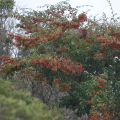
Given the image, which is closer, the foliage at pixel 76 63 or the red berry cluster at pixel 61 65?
the red berry cluster at pixel 61 65

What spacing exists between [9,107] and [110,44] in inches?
386

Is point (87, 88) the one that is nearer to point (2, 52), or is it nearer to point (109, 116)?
point (109, 116)

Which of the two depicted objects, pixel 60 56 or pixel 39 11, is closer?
pixel 60 56

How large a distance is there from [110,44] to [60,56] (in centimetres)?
164

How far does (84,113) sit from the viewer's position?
49.1ft

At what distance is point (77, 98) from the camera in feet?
48.6

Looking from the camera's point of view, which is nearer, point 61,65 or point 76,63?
point 61,65

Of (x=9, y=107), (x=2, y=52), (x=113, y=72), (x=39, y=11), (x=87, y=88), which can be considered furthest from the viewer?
(x=2, y=52)

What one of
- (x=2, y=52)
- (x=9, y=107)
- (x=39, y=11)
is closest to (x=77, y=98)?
(x=39, y=11)

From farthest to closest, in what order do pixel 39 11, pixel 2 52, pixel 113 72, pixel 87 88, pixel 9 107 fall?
pixel 2 52 → pixel 39 11 → pixel 113 72 → pixel 87 88 → pixel 9 107

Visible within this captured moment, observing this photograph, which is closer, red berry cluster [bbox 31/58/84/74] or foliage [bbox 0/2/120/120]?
red berry cluster [bbox 31/58/84/74]

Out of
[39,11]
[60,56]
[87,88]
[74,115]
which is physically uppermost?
[39,11]

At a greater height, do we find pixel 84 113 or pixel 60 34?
pixel 60 34

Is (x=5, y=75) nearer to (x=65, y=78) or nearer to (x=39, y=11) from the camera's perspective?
(x=65, y=78)
